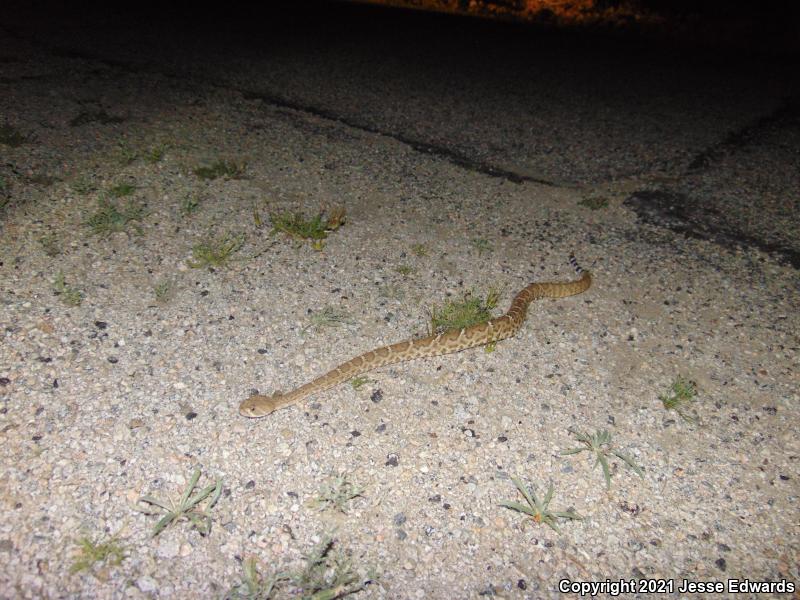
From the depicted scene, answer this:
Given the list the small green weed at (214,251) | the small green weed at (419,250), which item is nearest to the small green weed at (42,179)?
the small green weed at (214,251)

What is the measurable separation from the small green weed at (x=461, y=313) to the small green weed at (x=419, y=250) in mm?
955

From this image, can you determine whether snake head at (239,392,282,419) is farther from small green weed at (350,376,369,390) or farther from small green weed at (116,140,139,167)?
small green weed at (116,140,139,167)

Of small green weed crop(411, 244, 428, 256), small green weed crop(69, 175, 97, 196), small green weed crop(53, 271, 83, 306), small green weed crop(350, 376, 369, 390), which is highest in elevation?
small green weed crop(69, 175, 97, 196)

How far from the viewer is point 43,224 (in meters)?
6.29

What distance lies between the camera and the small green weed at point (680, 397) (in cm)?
496

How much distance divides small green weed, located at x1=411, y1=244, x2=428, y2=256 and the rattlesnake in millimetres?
1320

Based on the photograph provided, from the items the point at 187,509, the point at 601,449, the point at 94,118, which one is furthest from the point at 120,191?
the point at 601,449

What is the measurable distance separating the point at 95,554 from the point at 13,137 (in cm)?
652

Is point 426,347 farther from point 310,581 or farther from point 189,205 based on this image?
point 189,205

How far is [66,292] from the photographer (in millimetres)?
5402

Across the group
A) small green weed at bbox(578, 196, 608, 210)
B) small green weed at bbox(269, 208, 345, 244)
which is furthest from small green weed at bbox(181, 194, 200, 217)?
small green weed at bbox(578, 196, 608, 210)

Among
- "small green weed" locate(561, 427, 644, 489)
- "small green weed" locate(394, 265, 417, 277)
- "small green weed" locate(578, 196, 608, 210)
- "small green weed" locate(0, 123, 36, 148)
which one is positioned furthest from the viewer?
"small green weed" locate(578, 196, 608, 210)

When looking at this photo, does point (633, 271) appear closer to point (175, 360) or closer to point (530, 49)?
point (175, 360)

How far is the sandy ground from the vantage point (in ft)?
12.4
